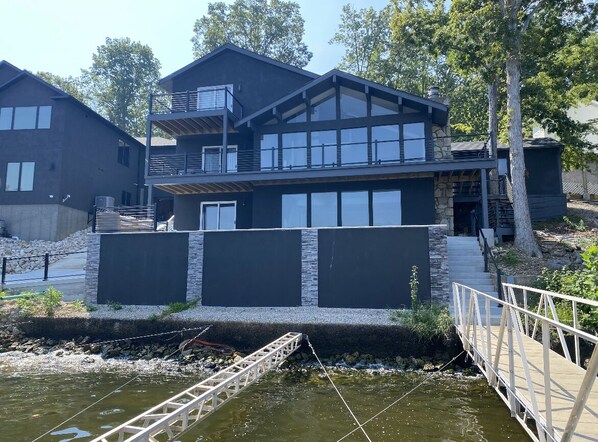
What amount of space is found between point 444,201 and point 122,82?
134ft

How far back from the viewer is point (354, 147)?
55.2ft

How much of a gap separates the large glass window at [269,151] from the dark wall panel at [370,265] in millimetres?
5956

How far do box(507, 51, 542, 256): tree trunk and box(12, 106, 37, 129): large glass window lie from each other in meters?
24.4

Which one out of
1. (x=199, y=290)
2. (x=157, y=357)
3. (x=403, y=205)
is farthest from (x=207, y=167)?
(x=157, y=357)

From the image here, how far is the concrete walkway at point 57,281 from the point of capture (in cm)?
1489

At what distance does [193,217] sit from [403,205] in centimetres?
944

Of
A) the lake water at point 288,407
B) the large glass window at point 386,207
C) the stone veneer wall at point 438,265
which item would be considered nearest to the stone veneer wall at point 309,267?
the stone veneer wall at point 438,265

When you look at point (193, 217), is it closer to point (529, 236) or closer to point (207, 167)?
point (207, 167)

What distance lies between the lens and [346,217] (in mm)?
16406

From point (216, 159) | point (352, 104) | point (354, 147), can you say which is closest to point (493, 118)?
point (352, 104)

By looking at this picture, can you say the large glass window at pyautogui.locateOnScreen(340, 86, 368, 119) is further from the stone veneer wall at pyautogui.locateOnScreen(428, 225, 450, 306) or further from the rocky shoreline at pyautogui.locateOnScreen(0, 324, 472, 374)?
the rocky shoreline at pyautogui.locateOnScreen(0, 324, 472, 374)

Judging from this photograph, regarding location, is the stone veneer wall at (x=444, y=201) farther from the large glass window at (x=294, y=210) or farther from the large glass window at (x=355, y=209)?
the large glass window at (x=294, y=210)

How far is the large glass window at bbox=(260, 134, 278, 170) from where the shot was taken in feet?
57.5

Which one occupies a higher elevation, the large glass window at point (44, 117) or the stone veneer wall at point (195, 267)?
the large glass window at point (44, 117)
